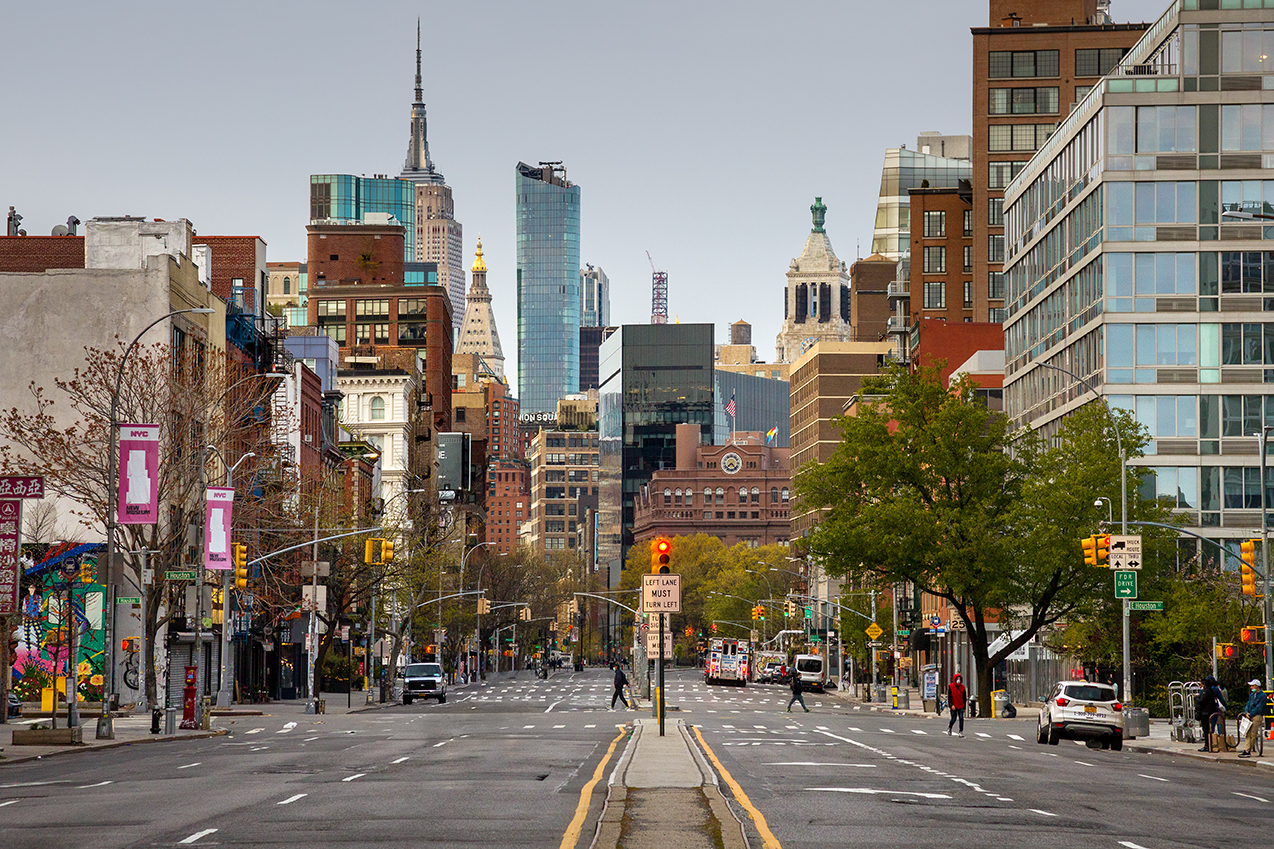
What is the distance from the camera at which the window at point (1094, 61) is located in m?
118

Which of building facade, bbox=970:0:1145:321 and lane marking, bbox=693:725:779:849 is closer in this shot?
lane marking, bbox=693:725:779:849

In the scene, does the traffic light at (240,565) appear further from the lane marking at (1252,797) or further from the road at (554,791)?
the lane marking at (1252,797)

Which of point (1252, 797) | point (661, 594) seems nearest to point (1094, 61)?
point (661, 594)

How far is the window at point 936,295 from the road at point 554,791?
91.3 meters

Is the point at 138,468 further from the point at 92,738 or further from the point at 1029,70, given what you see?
the point at 1029,70

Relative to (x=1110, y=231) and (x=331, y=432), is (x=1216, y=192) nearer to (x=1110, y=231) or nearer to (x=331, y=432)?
(x=1110, y=231)

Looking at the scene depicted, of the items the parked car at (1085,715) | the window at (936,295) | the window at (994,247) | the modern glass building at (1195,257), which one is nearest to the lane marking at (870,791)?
the parked car at (1085,715)

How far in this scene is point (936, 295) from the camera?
136 m

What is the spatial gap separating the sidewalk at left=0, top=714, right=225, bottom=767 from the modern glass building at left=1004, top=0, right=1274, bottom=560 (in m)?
42.6

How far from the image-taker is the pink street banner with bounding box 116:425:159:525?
4266cm

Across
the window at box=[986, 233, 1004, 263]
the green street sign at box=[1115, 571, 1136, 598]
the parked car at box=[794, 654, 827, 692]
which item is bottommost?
the parked car at box=[794, 654, 827, 692]

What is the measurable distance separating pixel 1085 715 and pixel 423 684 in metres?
47.9

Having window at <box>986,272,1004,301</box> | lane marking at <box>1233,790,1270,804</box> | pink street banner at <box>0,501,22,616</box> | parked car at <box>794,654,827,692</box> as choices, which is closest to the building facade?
window at <box>986,272,1004,301</box>

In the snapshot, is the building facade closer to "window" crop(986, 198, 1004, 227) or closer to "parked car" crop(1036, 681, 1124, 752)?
"window" crop(986, 198, 1004, 227)
